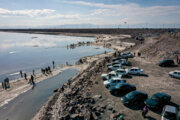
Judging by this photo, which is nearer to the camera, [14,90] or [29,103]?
[29,103]

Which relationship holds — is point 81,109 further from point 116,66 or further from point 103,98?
point 116,66

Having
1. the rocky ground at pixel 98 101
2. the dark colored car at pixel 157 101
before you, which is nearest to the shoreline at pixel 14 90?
the rocky ground at pixel 98 101

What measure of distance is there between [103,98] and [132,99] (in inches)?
155

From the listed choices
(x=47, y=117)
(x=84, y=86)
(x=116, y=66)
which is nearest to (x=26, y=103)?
(x=47, y=117)

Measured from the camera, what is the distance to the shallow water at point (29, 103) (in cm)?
1994

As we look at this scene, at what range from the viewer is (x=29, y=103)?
23109 mm

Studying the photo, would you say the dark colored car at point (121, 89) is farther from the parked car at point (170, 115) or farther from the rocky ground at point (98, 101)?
the parked car at point (170, 115)

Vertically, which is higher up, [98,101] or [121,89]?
[121,89]

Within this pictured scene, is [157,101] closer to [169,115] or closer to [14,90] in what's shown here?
[169,115]

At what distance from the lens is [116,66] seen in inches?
1216

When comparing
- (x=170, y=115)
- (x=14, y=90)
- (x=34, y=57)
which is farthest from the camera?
(x=34, y=57)

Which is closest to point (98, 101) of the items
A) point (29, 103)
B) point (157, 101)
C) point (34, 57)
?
point (157, 101)

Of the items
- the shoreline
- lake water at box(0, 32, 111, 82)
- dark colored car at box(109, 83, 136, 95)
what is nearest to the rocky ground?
dark colored car at box(109, 83, 136, 95)

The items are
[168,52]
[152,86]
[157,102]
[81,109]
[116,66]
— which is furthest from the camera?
[168,52]
